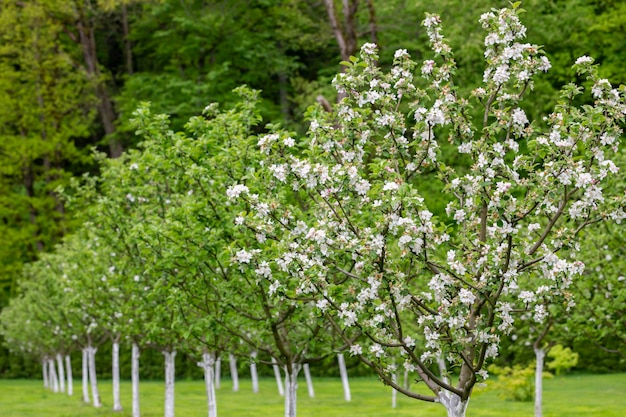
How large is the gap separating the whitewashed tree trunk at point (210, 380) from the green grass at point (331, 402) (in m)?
6.41

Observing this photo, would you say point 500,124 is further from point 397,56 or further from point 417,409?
point 417,409

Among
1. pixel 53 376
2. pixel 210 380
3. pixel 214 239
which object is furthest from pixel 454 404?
pixel 53 376

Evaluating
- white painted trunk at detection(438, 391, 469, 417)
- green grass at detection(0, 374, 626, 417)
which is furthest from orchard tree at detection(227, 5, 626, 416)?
green grass at detection(0, 374, 626, 417)

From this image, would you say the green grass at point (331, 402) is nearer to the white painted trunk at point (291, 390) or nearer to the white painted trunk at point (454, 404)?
the white painted trunk at point (291, 390)

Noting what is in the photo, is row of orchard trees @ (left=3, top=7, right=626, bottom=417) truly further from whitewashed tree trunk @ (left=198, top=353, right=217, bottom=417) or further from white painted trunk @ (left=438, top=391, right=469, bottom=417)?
whitewashed tree trunk @ (left=198, top=353, right=217, bottom=417)

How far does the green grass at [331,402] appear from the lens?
24.2 metres

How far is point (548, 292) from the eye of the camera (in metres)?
8.80

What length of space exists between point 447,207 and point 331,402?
66.9 feet

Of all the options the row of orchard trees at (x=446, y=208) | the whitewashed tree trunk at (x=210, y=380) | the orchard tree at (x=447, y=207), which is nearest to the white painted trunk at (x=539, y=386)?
the whitewashed tree trunk at (x=210, y=380)

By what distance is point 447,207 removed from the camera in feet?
29.4

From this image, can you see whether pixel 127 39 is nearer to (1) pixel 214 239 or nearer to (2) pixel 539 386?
(2) pixel 539 386

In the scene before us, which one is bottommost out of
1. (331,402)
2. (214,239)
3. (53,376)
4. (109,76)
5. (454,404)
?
(331,402)

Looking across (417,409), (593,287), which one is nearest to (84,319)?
(417,409)

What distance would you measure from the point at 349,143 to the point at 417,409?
1654 cm
